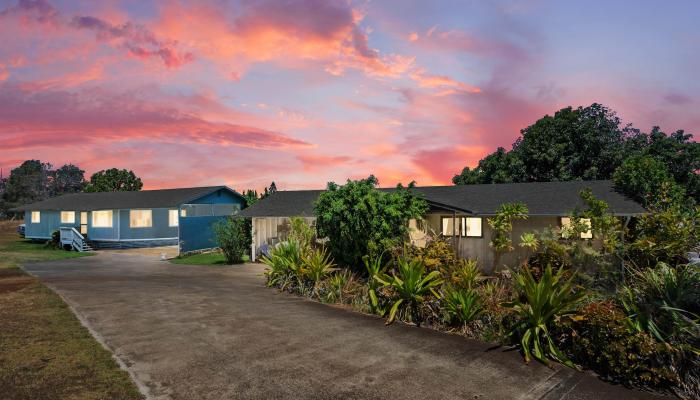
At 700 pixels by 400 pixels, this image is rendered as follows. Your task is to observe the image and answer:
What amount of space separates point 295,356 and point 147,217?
108ft

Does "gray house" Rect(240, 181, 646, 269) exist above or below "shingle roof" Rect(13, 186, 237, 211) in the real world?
below

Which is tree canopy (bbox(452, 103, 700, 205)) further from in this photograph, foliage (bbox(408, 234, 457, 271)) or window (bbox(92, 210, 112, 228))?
window (bbox(92, 210, 112, 228))

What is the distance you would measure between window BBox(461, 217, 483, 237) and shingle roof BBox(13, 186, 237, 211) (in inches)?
812


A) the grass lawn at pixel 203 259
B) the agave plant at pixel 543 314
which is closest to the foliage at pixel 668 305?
the agave plant at pixel 543 314

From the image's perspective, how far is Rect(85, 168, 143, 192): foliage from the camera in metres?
72.1

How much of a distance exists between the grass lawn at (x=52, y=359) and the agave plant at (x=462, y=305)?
6654 millimetres

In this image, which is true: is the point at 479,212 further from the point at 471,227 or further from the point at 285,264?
the point at 285,264

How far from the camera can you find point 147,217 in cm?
3700

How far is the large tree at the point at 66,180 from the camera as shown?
96.4 meters

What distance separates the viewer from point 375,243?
47.5 ft

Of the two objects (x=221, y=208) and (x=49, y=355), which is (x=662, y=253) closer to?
(x=49, y=355)

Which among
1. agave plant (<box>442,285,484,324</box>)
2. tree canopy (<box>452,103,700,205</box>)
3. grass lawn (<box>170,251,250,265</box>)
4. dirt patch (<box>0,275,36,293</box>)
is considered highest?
tree canopy (<box>452,103,700,205</box>)

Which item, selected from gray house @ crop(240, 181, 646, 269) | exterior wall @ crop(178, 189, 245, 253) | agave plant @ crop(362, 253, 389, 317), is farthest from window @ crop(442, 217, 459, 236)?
exterior wall @ crop(178, 189, 245, 253)

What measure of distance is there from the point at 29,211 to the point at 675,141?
59913mm
